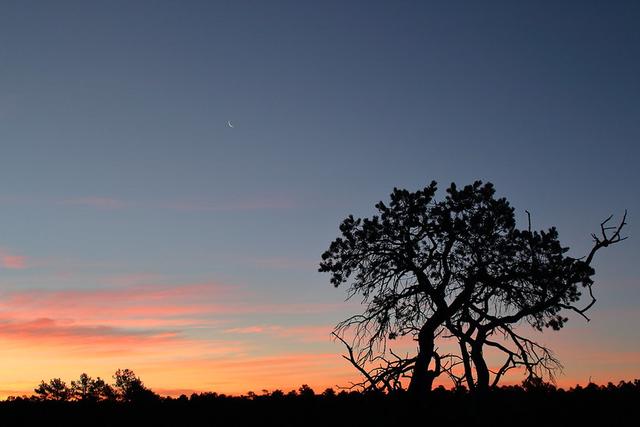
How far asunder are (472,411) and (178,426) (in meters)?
7.21

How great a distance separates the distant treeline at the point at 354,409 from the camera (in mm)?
15984

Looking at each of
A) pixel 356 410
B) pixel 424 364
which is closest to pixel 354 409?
pixel 356 410

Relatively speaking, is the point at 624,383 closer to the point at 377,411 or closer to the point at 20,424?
the point at 377,411

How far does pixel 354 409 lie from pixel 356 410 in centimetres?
18

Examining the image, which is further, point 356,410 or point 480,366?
point 480,366

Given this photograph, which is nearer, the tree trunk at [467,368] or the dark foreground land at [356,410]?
the dark foreground land at [356,410]

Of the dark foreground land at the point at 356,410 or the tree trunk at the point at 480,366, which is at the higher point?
the tree trunk at the point at 480,366

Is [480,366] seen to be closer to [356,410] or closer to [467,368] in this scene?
[467,368]

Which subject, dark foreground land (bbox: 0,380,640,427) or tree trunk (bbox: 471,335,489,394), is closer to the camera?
dark foreground land (bbox: 0,380,640,427)

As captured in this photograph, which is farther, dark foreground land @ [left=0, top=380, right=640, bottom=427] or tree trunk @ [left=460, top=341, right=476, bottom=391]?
tree trunk @ [left=460, top=341, right=476, bottom=391]

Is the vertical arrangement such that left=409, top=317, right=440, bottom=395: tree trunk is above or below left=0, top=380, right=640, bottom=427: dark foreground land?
above

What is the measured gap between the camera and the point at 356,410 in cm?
1789

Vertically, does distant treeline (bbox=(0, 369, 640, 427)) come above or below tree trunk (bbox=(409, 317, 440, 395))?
below

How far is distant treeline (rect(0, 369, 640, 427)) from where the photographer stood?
15984 mm
